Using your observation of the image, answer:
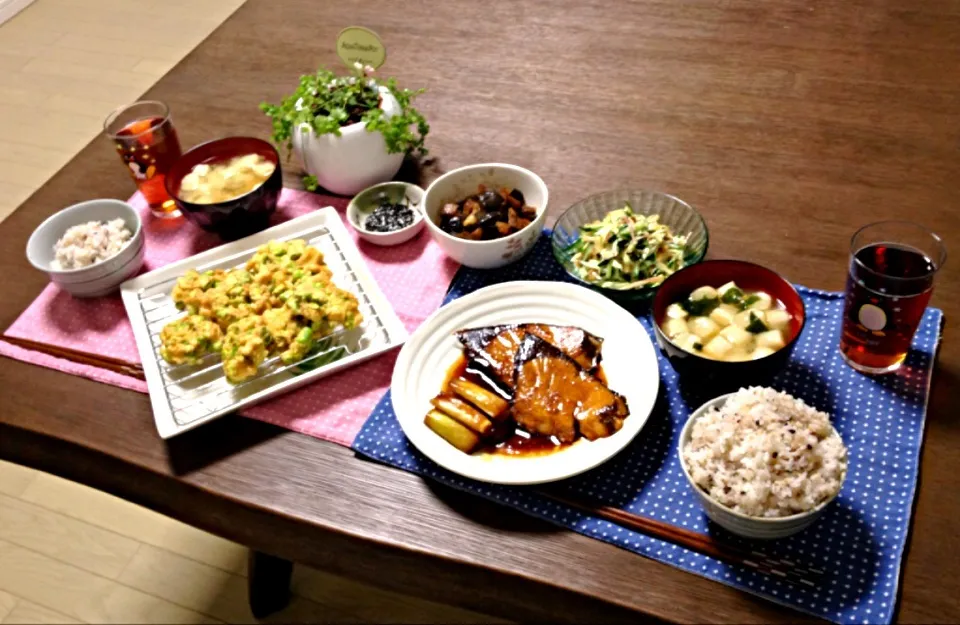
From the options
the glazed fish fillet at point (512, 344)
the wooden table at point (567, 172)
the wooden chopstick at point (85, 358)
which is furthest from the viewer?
the wooden chopstick at point (85, 358)

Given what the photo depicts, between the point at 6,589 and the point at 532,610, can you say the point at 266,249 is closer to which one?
the point at 532,610

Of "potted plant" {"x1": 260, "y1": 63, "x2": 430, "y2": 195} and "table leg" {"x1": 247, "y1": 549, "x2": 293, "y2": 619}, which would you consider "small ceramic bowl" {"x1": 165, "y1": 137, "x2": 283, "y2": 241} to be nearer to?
"potted plant" {"x1": 260, "y1": 63, "x2": 430, "y2": 195}

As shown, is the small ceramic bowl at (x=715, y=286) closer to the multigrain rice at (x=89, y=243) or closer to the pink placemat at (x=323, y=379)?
the pink placemat at (x=323, y=379)

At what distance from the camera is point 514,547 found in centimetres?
105

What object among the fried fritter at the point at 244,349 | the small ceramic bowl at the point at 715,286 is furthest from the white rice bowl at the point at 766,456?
the fried fritter at the point at 244,349

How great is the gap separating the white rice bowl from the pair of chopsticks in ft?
0.26

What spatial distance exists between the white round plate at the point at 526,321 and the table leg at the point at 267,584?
0.87 metres

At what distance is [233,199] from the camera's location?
151 cm

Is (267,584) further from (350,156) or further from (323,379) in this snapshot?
(350,156)

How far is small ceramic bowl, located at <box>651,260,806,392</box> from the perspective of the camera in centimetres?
110

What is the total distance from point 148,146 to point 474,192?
670mm

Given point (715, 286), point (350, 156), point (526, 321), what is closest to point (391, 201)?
point (350, 156)

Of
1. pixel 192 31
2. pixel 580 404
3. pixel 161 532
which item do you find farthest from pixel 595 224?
pixel 192 31

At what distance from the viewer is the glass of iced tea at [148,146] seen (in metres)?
1.61
